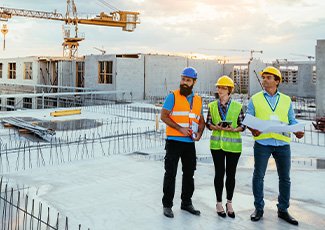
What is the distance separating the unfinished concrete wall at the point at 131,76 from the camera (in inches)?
959

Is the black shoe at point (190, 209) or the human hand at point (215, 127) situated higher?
the human hand at point (215, 127)

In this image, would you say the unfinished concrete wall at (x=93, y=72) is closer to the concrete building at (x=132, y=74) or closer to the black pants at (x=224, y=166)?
the concrete building at (x=132, y=74)

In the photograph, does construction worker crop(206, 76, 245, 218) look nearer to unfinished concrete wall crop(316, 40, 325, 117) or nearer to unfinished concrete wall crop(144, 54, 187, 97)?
unfinished concrete wall crop(316, 40, 325, 117)

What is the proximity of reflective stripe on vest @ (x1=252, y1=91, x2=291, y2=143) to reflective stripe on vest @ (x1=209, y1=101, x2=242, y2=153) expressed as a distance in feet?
0.69

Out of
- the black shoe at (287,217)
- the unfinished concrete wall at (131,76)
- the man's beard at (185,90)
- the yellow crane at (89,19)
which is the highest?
the yellow crane at (89,19)

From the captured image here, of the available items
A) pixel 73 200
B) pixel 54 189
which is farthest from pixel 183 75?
pixel 54 189

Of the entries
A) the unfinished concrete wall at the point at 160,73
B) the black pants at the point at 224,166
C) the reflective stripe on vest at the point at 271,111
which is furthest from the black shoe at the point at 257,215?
the unfinished concrete wall at the point at 160,73

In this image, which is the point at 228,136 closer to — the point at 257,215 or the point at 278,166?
the point at 278,166

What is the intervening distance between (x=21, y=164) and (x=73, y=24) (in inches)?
2010

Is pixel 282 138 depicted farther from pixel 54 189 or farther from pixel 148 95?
pixel 148 95

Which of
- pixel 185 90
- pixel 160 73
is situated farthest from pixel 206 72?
pixel 185 90

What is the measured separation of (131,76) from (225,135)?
69.7 ft

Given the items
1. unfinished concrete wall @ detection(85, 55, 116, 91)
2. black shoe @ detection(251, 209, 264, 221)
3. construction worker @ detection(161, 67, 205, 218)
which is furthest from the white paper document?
unfinished concrete wall @ detection(85, 55, 116, 91)

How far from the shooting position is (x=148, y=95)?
25.9 meters
